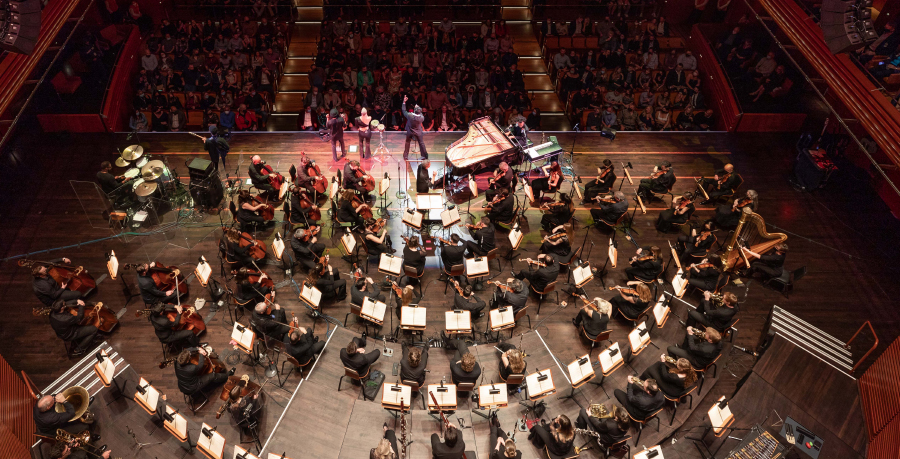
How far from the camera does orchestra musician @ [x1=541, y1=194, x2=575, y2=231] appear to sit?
41.2 feet

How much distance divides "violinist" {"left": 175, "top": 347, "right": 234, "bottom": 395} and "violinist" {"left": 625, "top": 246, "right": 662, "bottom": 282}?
7.93m

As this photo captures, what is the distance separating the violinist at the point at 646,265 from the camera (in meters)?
11.3

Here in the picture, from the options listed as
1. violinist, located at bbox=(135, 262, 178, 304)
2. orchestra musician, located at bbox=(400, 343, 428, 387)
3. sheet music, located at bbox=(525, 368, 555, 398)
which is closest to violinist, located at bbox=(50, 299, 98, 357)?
violinist, located at bbox=(135, 262, 178, 304)

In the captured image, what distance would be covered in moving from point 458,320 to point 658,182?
259 inches

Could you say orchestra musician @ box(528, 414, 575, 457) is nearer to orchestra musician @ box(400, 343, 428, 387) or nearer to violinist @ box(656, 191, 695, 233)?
orchestra musician @ box(400, 343, 428, 387)

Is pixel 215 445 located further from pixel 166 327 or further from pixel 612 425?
pixel 612 425

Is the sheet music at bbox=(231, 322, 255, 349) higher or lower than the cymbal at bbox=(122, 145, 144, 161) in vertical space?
lower

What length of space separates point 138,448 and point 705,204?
12867 mm

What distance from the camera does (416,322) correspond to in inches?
401

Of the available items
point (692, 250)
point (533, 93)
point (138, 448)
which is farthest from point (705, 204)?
point (138, 448)

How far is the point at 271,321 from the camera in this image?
9.97m

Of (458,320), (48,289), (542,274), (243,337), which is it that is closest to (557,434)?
(458,320)

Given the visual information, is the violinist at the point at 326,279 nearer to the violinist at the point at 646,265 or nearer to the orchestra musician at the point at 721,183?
the violinist at the point at 646,265

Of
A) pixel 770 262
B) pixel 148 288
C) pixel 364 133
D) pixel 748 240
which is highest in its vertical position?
pixel 364 133
